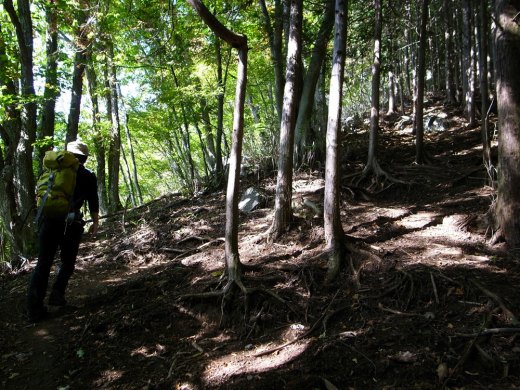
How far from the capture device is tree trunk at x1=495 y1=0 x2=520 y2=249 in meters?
5.00

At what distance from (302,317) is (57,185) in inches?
138

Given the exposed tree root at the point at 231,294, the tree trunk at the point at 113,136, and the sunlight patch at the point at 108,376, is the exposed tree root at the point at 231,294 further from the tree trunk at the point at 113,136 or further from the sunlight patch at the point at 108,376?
the tree trunk at the point at 113,136

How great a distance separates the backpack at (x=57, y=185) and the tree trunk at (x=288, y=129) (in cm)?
322

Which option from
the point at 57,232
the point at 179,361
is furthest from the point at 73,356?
the point at 57,232

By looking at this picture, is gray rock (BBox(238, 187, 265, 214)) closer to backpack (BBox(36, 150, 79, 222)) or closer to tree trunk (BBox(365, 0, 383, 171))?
tree trunk (BBox(365, 0, 383, 171))

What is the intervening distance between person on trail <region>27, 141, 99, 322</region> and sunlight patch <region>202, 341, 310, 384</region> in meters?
2.51

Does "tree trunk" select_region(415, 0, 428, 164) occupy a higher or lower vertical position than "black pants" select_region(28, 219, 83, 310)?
higher

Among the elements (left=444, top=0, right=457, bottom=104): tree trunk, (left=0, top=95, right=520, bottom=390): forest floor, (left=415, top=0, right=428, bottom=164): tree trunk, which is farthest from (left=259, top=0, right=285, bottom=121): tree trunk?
(left=444, top=0, right=457, bottom=104): tree trunk

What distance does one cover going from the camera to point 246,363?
393 cm

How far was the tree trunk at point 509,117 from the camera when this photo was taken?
197 inches

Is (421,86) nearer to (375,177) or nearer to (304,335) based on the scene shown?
(375,177)

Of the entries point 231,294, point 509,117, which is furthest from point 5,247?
point 509,117

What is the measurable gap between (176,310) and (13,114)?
21.3 feet

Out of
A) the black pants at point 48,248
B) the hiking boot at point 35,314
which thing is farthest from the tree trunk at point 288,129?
the hiking boot at point 35,314
